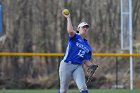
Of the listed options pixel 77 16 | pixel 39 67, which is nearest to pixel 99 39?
pixel 77 16

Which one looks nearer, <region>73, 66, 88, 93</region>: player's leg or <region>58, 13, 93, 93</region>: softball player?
<region>73, 66, 88, 93</region>: player's leg

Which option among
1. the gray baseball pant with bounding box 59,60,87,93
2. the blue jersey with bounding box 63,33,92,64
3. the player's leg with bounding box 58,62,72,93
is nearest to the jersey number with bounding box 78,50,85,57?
the blue jersey with bounding box 63,33,92,64

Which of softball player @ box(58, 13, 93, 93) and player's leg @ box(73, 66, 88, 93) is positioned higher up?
softball player @ box(58, 13, 93, 93)

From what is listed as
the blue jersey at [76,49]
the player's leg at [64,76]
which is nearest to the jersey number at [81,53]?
the blue jersey at [76,49]

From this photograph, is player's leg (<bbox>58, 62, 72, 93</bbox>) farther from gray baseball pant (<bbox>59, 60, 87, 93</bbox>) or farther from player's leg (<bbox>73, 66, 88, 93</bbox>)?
player's leg (<bbox>73, 66, 88, 93</bbox>)

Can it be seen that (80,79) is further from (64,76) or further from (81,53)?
(81,53)

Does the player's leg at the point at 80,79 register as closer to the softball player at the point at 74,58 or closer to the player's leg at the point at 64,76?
the softball player at the point at 74,58

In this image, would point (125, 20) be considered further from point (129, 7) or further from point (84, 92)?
point (84, 92)

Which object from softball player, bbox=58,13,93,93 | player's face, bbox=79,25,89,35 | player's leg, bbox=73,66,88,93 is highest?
player's face, bbox=79,25,89,35

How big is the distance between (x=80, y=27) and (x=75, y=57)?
1.78 feet

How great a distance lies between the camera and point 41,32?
810 inches

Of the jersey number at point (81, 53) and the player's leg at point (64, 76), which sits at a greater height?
the jersey number at point (81, 53)

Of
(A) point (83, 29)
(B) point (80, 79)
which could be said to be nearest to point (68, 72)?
(B) point (80, 79)

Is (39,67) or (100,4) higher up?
(100,4)
